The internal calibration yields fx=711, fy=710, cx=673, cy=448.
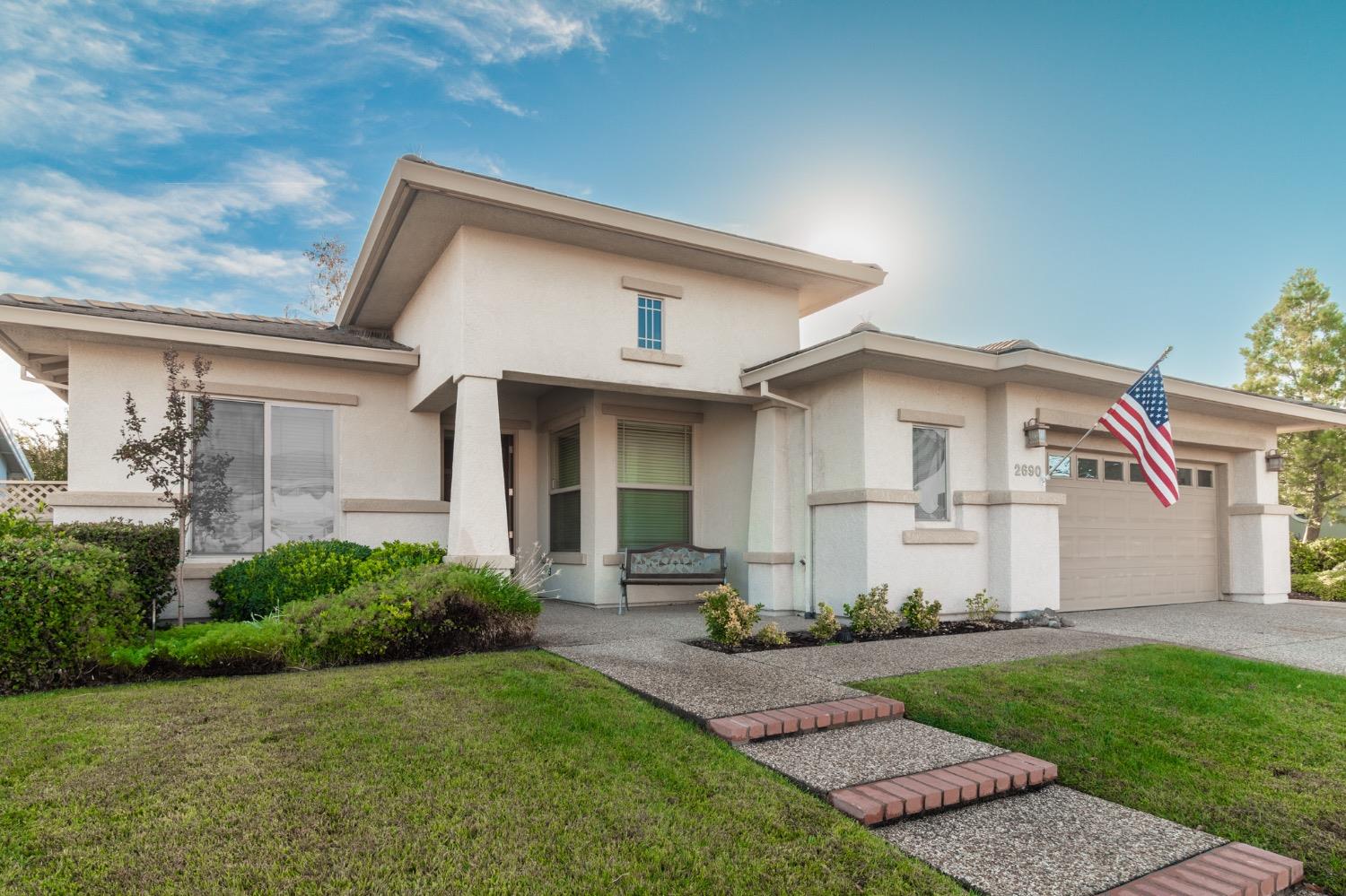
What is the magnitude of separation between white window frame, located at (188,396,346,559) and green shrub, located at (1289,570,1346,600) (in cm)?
1684

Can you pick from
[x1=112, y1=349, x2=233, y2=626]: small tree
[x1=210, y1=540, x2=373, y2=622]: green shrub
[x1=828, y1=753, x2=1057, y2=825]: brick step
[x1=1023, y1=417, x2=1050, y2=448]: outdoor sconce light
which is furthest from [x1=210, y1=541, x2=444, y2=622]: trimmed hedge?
[x1=1023, y1=417, x2=1050, y2=448]: outdoor sconce light

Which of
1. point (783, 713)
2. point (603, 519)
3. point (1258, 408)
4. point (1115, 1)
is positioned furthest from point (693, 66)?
point (1258, 408)

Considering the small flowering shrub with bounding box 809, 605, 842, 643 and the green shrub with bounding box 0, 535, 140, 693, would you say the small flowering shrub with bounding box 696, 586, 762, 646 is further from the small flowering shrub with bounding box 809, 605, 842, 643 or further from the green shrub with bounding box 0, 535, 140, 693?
the green shrub with bounding box 0, 535, 140, 693

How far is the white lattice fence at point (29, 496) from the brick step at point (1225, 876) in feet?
43.7

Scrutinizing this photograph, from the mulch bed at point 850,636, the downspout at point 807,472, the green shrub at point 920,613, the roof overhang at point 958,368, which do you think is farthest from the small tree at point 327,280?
the green shrub at point 920,613

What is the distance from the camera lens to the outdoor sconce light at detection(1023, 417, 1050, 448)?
31.3 feet

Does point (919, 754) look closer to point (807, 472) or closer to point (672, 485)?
point (807, 472)

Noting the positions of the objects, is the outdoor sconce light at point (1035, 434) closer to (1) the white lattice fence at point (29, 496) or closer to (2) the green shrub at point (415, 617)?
(2) the green shrub at point (415, 617)

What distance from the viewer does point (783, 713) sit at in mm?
4656

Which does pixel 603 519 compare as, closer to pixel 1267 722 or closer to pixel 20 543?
pixel 20 543

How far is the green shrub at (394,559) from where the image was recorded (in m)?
7.50

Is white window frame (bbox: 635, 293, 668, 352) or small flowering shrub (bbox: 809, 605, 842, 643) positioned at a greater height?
white window frame (bbox: 635, 293, 668, 352)

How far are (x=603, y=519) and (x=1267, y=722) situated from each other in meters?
7.59

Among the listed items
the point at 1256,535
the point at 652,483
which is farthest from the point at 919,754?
the point at 1256,535
